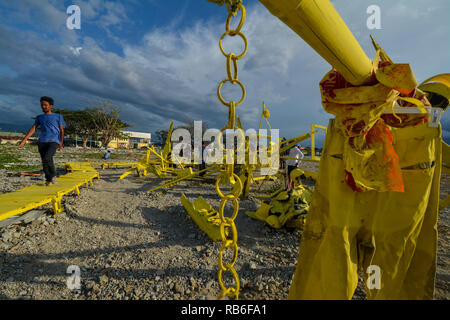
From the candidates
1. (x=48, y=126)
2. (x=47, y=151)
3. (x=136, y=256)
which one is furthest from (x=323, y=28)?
(x=47, y=151)

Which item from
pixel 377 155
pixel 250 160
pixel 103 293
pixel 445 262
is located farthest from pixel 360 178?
pixel 250 160

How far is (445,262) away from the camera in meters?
2.94

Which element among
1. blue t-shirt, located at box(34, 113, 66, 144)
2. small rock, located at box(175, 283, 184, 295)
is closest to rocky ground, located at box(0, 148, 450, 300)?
small rock, located at box(175, 283, 184, 295)

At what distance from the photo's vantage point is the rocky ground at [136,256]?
7.41 feet

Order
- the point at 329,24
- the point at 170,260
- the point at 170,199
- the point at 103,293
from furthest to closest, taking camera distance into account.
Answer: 1. the point at 170,199
2. the point at 170,260
3. the point at 103,293
4. the point at 329,24

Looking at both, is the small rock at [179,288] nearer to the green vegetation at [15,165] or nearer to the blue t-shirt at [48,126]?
the blue t-shirt at [48,126]

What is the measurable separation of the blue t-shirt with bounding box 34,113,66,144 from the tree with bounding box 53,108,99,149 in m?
34.1

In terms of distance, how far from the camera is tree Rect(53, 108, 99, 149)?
33.1 metres

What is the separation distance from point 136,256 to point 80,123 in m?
38.6

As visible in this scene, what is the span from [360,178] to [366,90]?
617mm

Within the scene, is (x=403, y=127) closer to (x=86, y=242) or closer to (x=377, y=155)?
(x=377, y=155)

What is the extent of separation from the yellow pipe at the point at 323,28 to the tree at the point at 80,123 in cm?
3932

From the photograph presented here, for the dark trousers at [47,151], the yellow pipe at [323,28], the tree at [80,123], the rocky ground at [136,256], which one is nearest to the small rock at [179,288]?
the rocky ground at [136,256]

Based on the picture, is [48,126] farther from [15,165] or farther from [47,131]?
[15,165]
